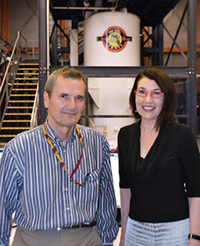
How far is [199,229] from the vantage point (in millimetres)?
1562

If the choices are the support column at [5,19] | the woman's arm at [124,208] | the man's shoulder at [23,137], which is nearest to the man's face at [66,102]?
the man's shoulder at [23,137]

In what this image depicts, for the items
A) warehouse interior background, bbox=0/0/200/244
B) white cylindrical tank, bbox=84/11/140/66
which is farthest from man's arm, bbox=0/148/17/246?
white cylindrical tank, bbox=84/11/140/66

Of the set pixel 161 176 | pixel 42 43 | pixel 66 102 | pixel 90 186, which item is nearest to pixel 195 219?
pixel 161 176

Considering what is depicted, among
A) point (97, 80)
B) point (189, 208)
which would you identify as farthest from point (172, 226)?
point (97, 80)

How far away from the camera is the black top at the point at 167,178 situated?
62.4 inches

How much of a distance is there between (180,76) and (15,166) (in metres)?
5.00

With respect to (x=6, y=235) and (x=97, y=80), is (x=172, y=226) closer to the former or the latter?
(x=6, y=235)

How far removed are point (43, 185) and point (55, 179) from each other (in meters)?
0.07

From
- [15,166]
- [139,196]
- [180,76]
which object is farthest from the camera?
[180,76]

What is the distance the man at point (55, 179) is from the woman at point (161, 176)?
23cm

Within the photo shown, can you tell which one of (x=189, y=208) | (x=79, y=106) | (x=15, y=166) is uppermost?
(x=79, y=106)

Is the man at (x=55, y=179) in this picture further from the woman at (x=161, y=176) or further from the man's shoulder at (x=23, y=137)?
the woman at (x=161, y=176)

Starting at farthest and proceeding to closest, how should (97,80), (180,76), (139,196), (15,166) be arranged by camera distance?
(97,80) → (180,76) → (139,196) → (15,166)

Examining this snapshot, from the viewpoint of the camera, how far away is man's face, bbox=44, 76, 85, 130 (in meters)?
1.57
